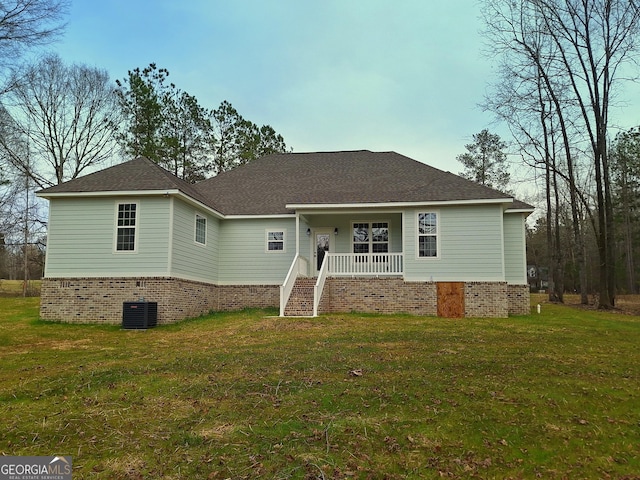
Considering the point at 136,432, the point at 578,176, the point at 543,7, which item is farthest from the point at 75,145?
the point at 578,176

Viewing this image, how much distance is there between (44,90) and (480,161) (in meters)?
27.8

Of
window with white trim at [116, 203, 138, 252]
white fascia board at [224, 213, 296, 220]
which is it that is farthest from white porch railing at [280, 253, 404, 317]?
window with white trim at [116, 203, 138, 252]

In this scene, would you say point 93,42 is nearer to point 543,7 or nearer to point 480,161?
point 543,7

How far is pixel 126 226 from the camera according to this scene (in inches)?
573

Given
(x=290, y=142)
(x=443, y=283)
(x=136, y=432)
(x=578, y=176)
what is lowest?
(x=136, y=432)

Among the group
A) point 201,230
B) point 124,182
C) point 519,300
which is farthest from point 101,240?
point 519,300

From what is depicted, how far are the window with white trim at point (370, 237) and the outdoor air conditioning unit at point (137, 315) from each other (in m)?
7.50

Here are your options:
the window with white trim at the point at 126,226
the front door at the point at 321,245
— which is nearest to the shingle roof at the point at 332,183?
the front door at the point at 321,245

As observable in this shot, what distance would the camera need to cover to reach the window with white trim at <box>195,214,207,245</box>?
16.3 m

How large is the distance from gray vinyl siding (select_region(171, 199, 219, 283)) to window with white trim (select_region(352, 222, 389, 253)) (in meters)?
5.06

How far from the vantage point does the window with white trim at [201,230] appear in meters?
16.3

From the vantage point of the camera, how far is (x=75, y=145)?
91.0 ft

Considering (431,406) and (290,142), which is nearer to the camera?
(431,406)

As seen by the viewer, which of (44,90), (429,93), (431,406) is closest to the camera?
(431,406)
